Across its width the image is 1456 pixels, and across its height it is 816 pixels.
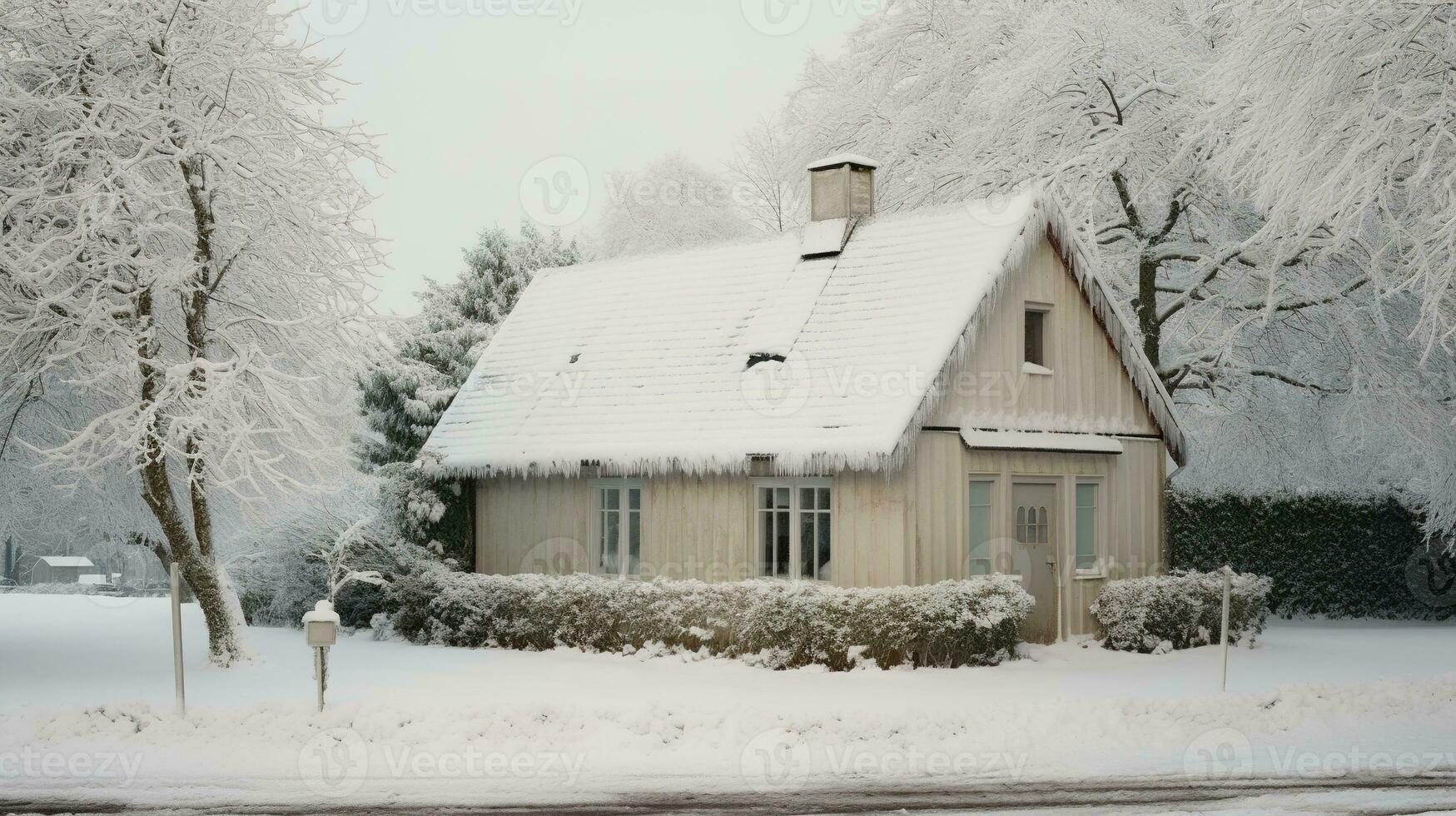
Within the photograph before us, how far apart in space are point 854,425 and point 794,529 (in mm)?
1885

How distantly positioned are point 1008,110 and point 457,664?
46.7ft

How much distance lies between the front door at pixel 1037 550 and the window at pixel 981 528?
0.45 metres

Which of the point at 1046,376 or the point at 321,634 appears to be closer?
the point at 321,634

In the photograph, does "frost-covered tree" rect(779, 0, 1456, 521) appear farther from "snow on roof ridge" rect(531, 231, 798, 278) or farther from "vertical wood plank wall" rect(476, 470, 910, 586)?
"vertical wood plank wall" rect(476, 470, 910, 586)

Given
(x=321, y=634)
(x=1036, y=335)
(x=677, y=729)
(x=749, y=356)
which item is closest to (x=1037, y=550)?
(x=1036, y=335)

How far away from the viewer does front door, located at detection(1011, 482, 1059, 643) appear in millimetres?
21000

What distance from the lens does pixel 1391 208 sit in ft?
78.6

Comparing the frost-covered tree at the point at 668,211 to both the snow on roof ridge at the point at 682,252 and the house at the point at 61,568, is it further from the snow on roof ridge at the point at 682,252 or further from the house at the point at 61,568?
the house at the point at 61,568

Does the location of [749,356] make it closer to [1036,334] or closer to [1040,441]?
[1036,334]

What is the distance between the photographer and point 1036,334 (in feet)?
71.6

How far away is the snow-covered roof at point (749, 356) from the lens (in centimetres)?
1997

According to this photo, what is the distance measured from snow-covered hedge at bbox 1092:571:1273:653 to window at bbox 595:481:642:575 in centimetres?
686

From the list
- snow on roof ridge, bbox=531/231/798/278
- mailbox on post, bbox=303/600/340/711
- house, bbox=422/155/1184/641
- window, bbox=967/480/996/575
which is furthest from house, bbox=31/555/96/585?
mailbox on post, bbox=303/600/340/711

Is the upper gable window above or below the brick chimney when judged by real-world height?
below
